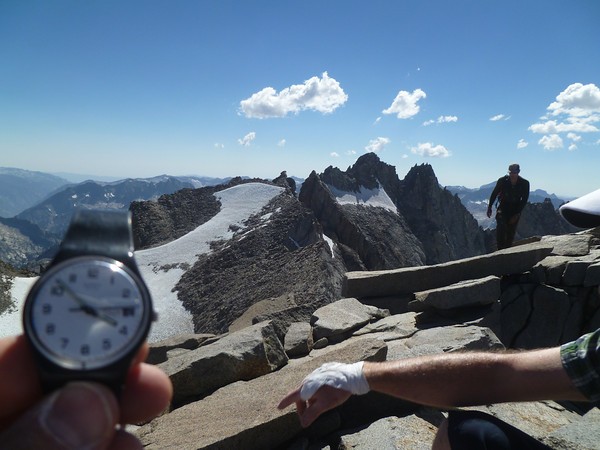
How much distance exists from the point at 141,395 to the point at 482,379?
3099 mm

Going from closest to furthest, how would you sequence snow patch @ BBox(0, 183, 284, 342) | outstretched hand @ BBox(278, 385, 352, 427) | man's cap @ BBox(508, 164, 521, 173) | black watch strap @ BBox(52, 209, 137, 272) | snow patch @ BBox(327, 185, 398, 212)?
black watch strap @ BBox(52, 209, 137, 272) → outstretched hand @ BBox(278, 385, 352, 427) → man's cap @ BBox(508, 164, 521, 173) → snow patch @ BBox(0, 183, 284, 342) → snow patch @ BBox(327, 185, 398, 212)

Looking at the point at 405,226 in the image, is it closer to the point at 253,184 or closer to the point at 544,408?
the point at 253,184

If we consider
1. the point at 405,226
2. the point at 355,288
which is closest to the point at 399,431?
the point at 355,288

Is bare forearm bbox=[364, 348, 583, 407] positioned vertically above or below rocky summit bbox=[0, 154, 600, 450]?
above

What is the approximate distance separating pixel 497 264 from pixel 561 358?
9.07 metres

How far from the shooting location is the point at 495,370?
3834mm

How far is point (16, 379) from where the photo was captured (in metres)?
2.03

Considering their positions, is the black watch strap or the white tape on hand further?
the white tape on hand

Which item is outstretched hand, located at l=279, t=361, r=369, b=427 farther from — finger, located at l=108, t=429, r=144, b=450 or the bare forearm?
finger, located at l=108, t=429, r=144, b=450

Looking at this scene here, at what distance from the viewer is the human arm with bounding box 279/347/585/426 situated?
3.77 metres

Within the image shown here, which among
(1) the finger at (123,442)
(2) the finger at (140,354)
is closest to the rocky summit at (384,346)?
(1) the finger at (123,442)

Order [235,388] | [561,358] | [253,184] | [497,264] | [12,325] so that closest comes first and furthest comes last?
1. [561,358]
2. [235,388]
3. [497,264]
4. [12,325]
5. [253,184]

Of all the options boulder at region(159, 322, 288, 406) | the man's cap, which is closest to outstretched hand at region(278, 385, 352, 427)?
boulder at region(159, 322, 288, 406)

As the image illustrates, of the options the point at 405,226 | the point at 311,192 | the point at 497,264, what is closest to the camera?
the point at 497,264
